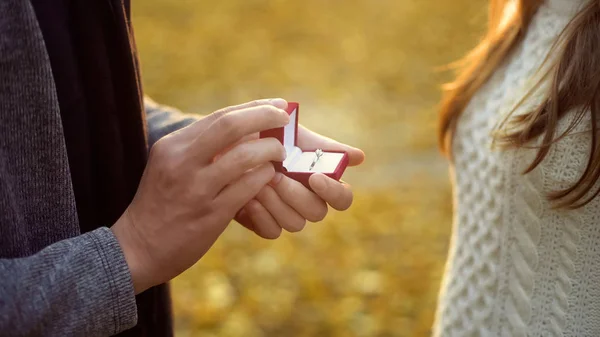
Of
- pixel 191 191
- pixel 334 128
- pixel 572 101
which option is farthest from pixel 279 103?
pixel 334 128

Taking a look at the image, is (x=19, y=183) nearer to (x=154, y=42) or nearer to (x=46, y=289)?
(x=46, y=289)

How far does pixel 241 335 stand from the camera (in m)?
3.84

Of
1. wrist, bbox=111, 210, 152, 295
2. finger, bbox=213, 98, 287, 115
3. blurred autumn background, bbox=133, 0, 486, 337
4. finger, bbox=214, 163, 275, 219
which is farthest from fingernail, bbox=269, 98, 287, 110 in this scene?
blurred autumn background, bbox=133, 0, 486, 337

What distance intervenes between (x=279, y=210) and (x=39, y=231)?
1.41ft

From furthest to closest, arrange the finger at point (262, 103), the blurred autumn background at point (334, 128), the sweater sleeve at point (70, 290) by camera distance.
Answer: the blurred autumn background at point (334, 128), the finger at point (262, 103), the sweater sleeve at point (70, 290)

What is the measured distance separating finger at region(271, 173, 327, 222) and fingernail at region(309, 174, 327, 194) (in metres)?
0.03

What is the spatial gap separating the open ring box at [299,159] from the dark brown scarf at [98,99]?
312mm

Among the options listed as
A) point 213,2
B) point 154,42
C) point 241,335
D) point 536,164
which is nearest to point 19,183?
point 536,164

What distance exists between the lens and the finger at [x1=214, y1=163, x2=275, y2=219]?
1305 mm

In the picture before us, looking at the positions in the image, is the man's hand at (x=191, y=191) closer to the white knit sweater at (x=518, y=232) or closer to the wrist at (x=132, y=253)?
the wrist at (x=132, y=253)

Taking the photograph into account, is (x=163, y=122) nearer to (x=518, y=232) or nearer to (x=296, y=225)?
(x=296, y=225)

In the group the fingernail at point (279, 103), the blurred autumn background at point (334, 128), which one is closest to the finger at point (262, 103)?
the fingernail at point (279, 103)

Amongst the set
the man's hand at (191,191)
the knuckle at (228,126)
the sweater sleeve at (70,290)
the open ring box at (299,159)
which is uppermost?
the open ring box at (299,159)

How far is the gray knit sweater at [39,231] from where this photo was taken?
1153 millimetres
